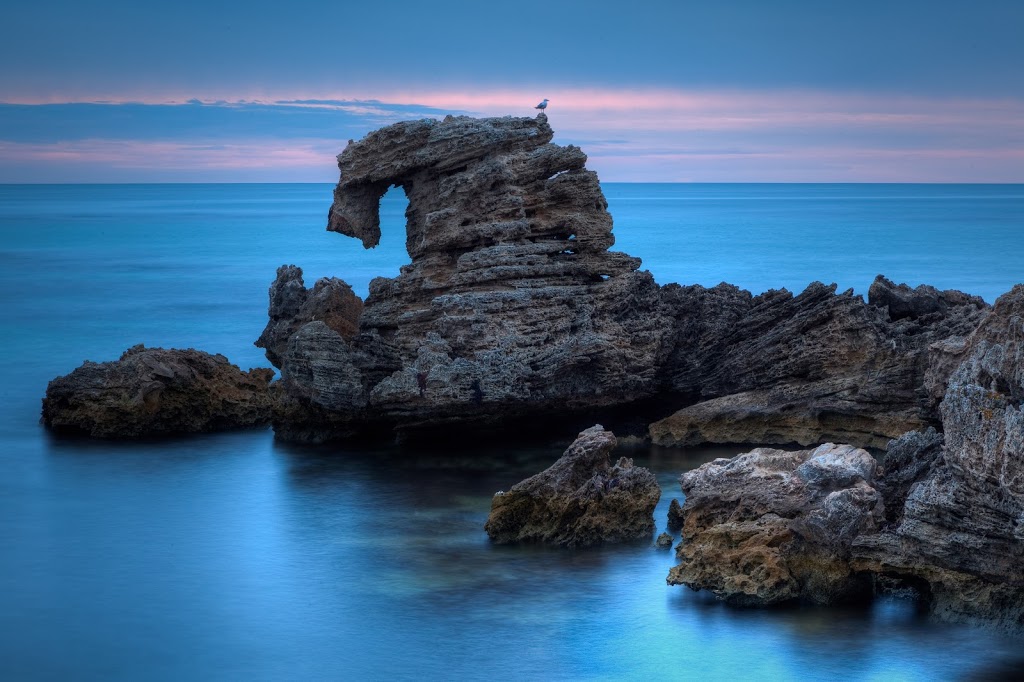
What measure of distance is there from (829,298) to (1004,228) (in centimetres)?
8204

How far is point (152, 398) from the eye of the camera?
81.6 feet

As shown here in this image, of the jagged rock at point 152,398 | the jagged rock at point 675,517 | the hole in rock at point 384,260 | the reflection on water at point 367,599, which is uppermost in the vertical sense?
the hole in rock at point 384,260

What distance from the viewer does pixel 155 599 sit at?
17109 mm

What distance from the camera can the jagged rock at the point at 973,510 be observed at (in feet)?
44.0

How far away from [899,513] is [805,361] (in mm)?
7140

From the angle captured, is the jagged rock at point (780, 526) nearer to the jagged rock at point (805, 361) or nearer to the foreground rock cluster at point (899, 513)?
the foreground rock cluster at point (899, 513)

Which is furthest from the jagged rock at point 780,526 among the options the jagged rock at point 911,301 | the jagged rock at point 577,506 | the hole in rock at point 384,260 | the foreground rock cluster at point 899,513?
the hole in rock at point 384,260

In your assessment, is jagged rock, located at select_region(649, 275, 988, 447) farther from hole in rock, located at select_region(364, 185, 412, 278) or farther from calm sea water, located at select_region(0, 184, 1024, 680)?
hole in rock, located at select_region(364, 185, 412, 278)

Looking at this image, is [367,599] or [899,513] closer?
[899,513]

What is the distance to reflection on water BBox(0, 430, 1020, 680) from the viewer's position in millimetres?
14664

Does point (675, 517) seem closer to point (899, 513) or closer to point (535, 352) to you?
point (899, 513)

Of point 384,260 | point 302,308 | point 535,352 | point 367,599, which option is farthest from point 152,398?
point 384,260

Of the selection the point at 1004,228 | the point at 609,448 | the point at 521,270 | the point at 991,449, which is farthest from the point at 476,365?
the point at 1004,228

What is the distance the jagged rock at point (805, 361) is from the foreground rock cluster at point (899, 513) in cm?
504
